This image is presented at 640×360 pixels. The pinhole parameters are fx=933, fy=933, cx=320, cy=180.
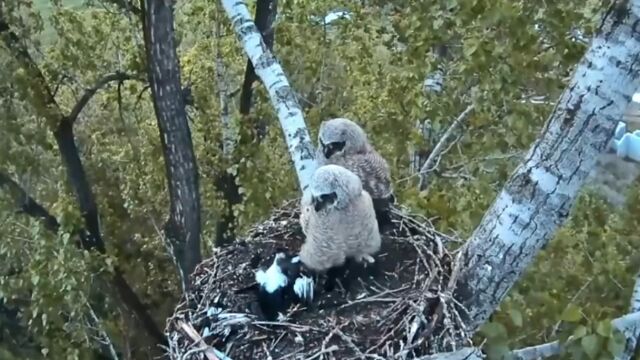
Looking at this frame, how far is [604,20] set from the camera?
8.43 feet

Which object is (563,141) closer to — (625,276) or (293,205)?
(293,205)

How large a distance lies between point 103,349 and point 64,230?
2.52 m

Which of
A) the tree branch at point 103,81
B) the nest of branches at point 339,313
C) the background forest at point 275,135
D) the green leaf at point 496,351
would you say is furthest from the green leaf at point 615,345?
the tree branch at point 103,81

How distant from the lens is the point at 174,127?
21.7 ft

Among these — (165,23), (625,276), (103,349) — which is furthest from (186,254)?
(625,276)

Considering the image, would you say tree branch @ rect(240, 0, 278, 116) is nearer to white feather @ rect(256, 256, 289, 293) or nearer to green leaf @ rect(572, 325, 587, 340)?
white feather @ rect(256, 256, 289, 293)

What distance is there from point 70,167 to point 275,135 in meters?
2.04

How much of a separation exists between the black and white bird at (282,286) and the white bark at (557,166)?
77 centimetres

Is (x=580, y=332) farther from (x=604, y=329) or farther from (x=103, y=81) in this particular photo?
(x=103, y=81)

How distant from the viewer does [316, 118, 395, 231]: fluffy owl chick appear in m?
4.35

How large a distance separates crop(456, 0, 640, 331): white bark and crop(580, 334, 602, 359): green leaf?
30cm

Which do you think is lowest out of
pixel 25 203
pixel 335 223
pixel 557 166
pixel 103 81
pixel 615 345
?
pixel 25 203

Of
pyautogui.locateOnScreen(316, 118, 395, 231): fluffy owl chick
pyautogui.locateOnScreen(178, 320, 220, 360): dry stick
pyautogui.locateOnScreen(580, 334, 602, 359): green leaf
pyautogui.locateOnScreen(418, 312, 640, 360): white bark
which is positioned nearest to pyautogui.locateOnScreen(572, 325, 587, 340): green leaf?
pyautogui.locateOnScreen(580, 334, 602, 359): green leaf

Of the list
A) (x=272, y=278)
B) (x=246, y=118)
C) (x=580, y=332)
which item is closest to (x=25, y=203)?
(x=246, y=118)
